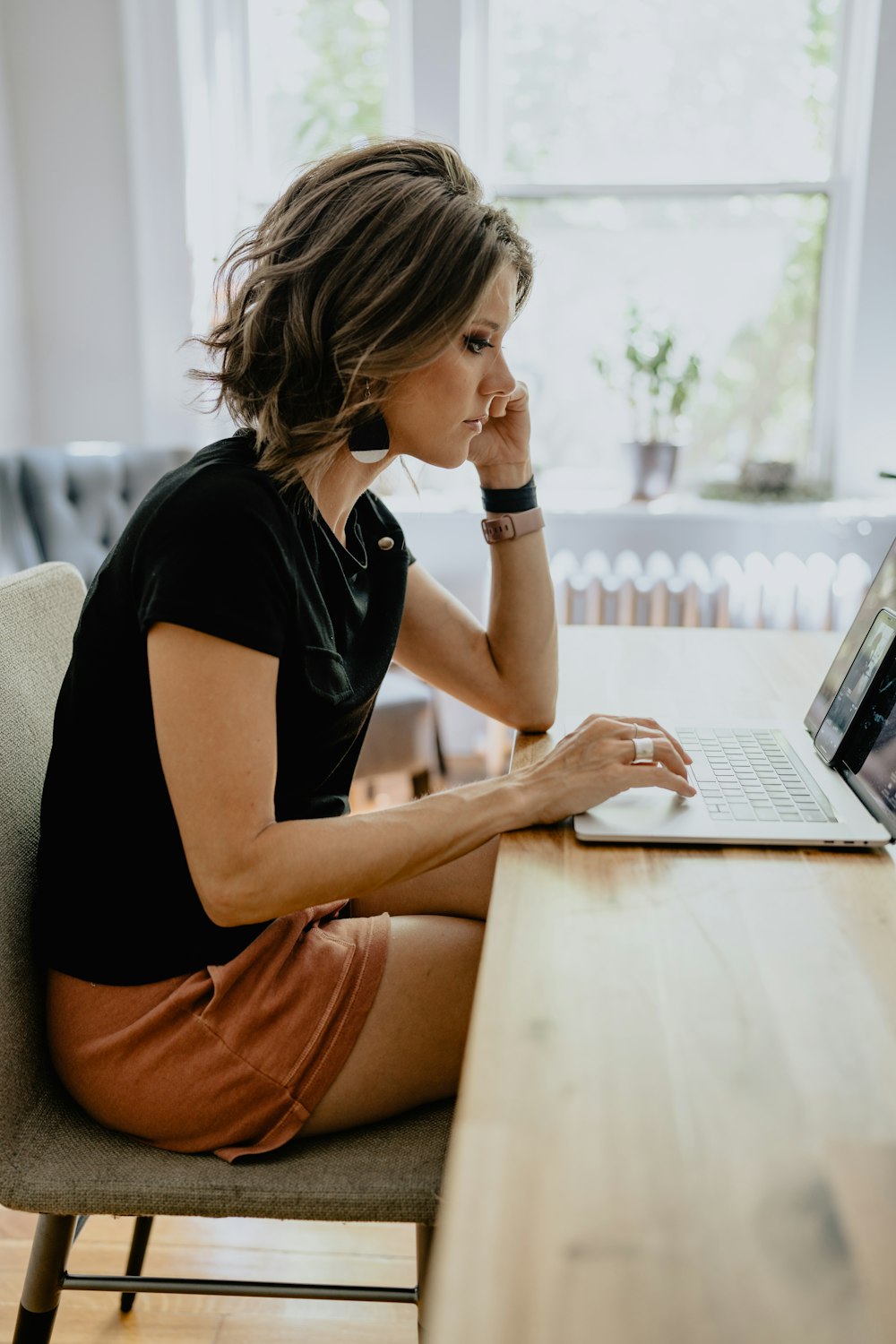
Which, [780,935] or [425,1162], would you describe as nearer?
[780,935]

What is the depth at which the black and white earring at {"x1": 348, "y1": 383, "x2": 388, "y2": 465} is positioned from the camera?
42.1 inches

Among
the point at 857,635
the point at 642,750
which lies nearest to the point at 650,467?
the point at 857,635

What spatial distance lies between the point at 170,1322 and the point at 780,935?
1009 millimetres

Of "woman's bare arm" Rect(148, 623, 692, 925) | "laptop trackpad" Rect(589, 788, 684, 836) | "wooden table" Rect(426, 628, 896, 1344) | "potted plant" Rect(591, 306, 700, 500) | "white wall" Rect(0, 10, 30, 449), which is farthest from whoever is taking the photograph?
"potted plant" Rect(591, 306, 700, 500)

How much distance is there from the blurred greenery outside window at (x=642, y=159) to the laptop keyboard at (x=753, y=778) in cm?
208

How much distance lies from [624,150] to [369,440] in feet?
7.59

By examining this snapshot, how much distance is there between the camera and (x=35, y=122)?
2.92 meters

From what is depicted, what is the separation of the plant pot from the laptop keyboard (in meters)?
1.92

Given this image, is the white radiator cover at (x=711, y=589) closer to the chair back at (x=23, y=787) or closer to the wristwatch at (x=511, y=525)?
the wristwatch at (x=511, y=525)

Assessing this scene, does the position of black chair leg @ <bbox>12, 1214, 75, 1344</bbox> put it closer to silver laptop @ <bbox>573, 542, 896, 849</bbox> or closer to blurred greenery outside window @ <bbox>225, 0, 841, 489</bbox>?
silver laptop @ <bbox>573, 542, 896, 849</bbox>

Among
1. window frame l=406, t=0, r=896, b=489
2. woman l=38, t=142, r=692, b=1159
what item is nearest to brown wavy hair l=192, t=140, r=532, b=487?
woman l=38, t=142, r=692, b=1159

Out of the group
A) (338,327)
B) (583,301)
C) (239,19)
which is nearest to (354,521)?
(338,327)

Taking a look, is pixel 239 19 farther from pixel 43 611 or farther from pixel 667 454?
pixel 43 611

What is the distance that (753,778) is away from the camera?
3.53 feet
